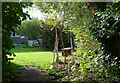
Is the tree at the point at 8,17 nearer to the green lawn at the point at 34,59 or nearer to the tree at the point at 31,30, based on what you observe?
the green lawn at the point at 34,59

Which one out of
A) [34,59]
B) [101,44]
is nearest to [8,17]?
[101,44]

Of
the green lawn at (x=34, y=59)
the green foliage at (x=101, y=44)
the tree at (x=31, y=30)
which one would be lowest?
the green lawn at (x=34, y=59)

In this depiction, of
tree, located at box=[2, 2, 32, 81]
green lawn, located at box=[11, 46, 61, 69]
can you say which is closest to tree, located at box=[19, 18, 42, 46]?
green lawn, located at box=[11, 46, 61, 69]

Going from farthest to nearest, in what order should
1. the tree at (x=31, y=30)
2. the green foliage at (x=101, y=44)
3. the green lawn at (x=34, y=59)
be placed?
the tree at (x=31, y=30)
the green lawn at (x=34, y=59)
the green foliage at (x=101, y=44)

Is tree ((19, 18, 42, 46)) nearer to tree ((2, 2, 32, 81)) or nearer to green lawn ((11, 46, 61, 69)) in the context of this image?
green lawn ((11, 46, 61, 69))

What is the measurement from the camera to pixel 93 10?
2.62 metres

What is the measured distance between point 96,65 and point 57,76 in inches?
58.4

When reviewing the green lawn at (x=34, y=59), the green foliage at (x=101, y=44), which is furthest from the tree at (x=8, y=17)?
the green lawn at (x=34, y=59)

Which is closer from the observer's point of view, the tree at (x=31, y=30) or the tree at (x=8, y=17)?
the tree at (x=8, y=17)

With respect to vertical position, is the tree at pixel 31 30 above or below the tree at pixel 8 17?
above

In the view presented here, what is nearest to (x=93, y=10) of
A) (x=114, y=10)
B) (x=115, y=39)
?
(x=114, y=10)

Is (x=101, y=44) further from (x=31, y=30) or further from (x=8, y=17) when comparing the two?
(x=31, y=30)

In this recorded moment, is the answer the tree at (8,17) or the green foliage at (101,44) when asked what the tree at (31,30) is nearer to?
the green foliage at (101,44)

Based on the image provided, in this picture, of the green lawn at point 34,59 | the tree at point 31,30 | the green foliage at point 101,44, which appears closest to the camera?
the green foliage at point 101,44
